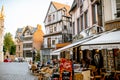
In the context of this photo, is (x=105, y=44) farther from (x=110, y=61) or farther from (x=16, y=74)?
(x=16, y=74)

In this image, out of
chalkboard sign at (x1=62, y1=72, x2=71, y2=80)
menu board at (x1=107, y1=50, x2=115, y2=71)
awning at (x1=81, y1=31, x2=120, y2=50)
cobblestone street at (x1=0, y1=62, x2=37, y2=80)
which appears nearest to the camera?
awning at (x1=81, y1=31, x2=120, y2=50)

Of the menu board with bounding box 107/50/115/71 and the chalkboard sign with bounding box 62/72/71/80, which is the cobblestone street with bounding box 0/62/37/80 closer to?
the chalkboard sign with bounding box 62/72/71/80

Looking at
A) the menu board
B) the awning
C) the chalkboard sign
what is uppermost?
the awning

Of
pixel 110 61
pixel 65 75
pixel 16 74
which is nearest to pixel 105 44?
pixel 65 75

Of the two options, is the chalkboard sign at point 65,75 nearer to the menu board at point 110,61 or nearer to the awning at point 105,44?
the awning at point 105,44

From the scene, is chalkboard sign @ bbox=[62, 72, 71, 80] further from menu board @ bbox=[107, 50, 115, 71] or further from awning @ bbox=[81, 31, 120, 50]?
menu board @ bbox=[107, 50, 115, 71]

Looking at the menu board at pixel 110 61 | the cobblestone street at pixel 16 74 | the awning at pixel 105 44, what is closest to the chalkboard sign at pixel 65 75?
the awning at pixel 105 44

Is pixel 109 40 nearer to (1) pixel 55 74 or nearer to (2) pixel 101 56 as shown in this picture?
(1) pixel 55 74

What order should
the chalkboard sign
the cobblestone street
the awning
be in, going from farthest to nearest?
the cobblestone street → the chalkboard sign → the awning

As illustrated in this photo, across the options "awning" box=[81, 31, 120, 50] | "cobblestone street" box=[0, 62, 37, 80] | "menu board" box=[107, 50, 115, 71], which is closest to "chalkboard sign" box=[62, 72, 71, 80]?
"awning" box=[81, 31, 120, 50]

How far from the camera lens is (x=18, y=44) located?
84688 millimetres

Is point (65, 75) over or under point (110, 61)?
under

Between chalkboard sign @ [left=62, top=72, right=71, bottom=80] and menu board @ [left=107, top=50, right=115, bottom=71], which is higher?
menu board @ [left=107, top=50, right=115, bottom=71]

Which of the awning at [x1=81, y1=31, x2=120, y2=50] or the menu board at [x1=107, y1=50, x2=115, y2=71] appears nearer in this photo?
the awning at [x1=81, y1=31, x2=120, y2=50]
